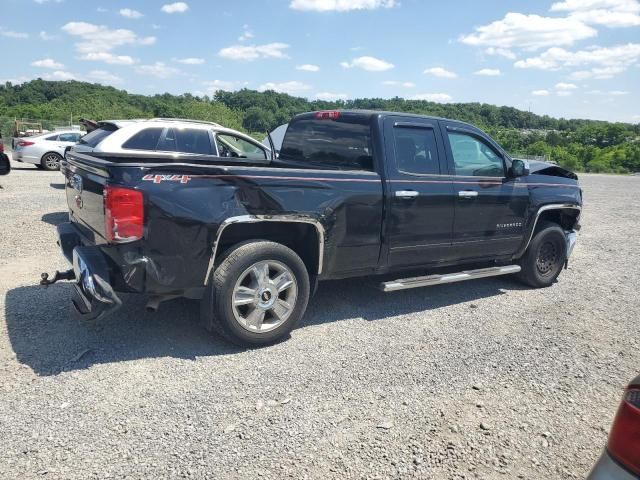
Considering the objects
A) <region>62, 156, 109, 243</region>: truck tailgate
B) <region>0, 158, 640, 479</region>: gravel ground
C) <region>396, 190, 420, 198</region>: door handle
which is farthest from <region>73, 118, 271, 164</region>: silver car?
<region>396, 190, 420, 198</region>: door handle

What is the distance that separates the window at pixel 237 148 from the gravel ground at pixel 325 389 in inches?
168

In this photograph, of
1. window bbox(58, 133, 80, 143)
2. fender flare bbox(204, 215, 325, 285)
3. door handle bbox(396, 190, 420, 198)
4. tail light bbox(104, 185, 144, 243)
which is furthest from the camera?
window bbox(58, 133, 80, 143)

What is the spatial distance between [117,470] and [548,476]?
2343 millimetres

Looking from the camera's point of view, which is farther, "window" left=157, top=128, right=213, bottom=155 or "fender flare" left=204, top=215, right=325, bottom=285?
"window" left=157, top=128, right=213, bottom=155

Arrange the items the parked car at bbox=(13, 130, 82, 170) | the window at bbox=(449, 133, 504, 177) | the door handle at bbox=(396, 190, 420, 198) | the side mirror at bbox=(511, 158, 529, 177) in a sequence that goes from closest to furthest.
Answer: the door handle at bbox=(396, 190, 420, 198) < the window at bbox=(449, 133, 504, 177) < the side mirror at bbox=(511, 158, 529, 177) < the parked car at bbox=(13, 130, 82, 170)

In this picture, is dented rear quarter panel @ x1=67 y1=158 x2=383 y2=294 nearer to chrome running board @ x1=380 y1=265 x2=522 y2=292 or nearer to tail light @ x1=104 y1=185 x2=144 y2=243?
tail light @ x1=104 y1=185 x2=144 y2=243

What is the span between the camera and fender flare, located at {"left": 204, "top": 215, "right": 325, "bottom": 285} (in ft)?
12.7

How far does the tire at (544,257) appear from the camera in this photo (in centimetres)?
627

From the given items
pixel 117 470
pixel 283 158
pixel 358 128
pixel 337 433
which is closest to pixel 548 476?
pixel 337 433

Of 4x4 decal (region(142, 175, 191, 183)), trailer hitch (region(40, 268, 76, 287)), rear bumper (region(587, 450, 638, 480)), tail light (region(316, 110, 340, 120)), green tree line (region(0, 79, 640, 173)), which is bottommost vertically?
trailer hitch (region(40, 268, 76, 287))

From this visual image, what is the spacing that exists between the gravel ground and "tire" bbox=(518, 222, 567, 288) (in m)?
→ 0.61

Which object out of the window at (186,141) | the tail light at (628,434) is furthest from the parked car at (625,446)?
the window at (186,141)

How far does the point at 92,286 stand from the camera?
141 inches

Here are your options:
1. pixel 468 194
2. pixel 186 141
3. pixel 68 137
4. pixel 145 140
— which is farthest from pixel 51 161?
pixel 468 194
